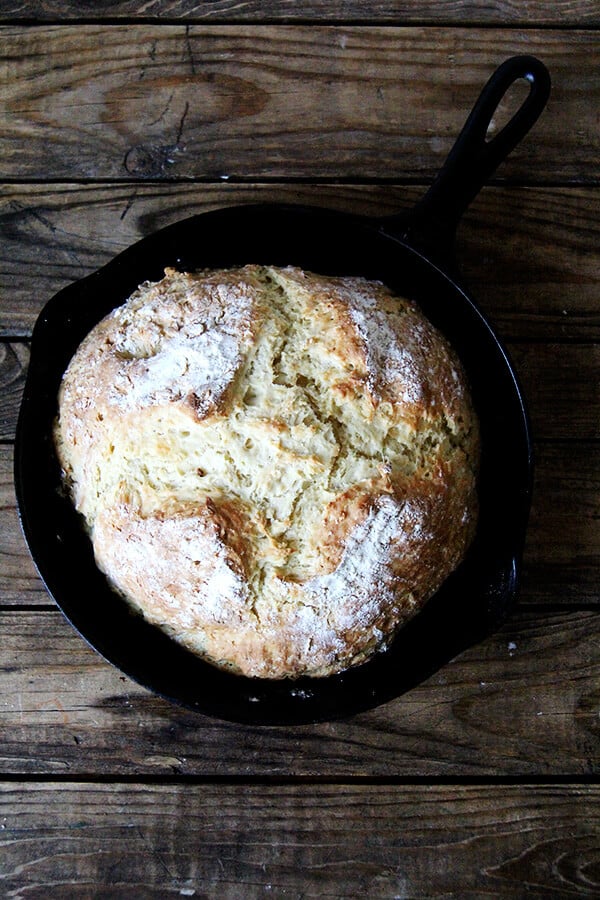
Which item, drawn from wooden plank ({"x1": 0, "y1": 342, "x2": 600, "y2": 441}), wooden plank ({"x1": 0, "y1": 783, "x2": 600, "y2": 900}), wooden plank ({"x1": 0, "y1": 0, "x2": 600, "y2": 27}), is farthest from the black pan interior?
wooden plank ({"x1": 0, "y1": 0, "x2": 600, "y2": 27})

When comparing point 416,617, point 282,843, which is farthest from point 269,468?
point 282,843

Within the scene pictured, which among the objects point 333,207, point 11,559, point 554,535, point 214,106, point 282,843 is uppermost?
point 214,106

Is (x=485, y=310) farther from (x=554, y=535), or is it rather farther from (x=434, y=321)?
(x=554, y=535)

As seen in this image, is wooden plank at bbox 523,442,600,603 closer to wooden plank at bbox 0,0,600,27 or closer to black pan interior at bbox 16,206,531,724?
black pan interior at bbox 16,206,531,724

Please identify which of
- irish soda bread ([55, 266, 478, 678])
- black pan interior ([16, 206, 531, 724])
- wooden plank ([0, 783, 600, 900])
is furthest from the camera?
wooden plank ([0, 783, 600, 900])

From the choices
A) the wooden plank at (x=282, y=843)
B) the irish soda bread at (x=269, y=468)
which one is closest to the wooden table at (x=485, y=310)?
the wooden plank at (x=282, y=843)

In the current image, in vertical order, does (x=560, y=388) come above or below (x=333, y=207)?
below

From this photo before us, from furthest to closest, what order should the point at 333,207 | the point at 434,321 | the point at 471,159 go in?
the point at 333,207, the point at 434,321, the point at 471,159
